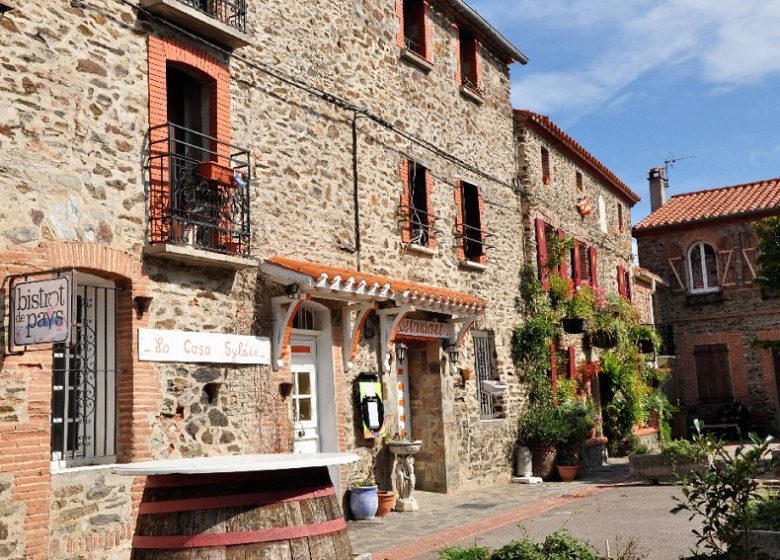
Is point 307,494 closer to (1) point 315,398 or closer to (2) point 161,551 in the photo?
(2) point 161,551

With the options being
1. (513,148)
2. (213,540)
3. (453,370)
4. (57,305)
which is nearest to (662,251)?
(513,148)

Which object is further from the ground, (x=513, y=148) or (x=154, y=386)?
(x=513, y=148)

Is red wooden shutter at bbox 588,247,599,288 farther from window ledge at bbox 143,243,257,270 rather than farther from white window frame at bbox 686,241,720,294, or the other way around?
window ledge at bbox 143,243,257,270

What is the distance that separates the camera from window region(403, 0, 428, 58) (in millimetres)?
13805

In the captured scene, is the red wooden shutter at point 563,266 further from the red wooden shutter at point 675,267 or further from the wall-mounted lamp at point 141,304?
the wall-mounted lamp at point 141,304

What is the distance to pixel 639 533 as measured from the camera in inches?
352

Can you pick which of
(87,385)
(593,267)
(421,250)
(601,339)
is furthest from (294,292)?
(593,267)

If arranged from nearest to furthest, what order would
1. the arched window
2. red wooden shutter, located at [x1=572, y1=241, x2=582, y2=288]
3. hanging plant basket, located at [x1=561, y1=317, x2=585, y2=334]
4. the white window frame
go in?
1. hanging plant basket, located at [x1=561, y1=317, x2=585, y2=334]
2. red wooden shutter, located at [x1=572, y1=241, x2=582, y2=288]
3. the white window frame
4. the arched window

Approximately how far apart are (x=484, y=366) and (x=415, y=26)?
6.09m

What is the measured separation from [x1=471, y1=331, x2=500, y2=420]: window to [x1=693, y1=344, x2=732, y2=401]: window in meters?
14.3

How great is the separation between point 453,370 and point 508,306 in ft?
8.91

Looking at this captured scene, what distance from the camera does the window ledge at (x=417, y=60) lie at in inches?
516

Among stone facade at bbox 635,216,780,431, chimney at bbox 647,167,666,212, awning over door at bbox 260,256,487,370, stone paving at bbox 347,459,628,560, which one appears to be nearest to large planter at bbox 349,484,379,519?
stone paving at bbox 347,459,628,560

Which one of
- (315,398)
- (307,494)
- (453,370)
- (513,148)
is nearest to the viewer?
(307,494)
